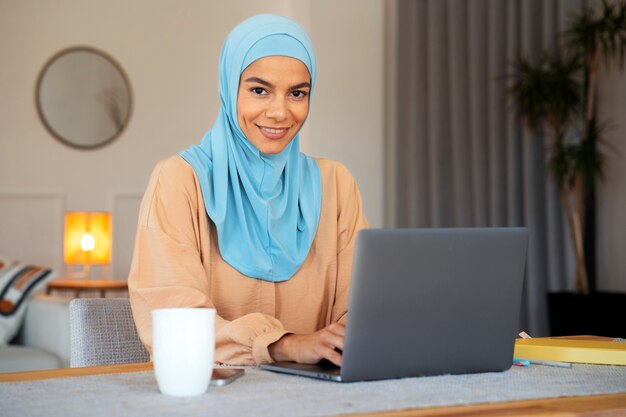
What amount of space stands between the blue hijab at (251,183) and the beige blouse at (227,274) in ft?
0.10

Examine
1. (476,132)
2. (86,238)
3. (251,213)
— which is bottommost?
(86,238)

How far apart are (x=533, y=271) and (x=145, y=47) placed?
2877 mm

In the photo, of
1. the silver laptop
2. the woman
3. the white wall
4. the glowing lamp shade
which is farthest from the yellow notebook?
the glowing lamp shade

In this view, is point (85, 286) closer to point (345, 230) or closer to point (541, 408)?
point (345, 230)

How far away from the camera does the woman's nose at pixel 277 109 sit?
66.3 inches

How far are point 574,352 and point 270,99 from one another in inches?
28.1

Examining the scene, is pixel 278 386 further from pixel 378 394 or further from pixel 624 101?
pixel 624 101

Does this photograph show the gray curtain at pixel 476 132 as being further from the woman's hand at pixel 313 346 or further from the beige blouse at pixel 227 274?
the woman's hand at pixel 313 346

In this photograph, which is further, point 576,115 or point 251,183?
point 576,115

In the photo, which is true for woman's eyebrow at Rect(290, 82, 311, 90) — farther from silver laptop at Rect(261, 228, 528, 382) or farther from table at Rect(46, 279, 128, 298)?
table at Rect(46, 279, 128, 298)

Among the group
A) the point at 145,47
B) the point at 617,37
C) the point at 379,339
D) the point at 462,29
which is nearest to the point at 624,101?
the point at 617,37

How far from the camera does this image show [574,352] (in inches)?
54.6

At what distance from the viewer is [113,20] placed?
589 centimetres

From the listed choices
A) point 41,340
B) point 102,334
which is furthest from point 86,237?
point 102,334
